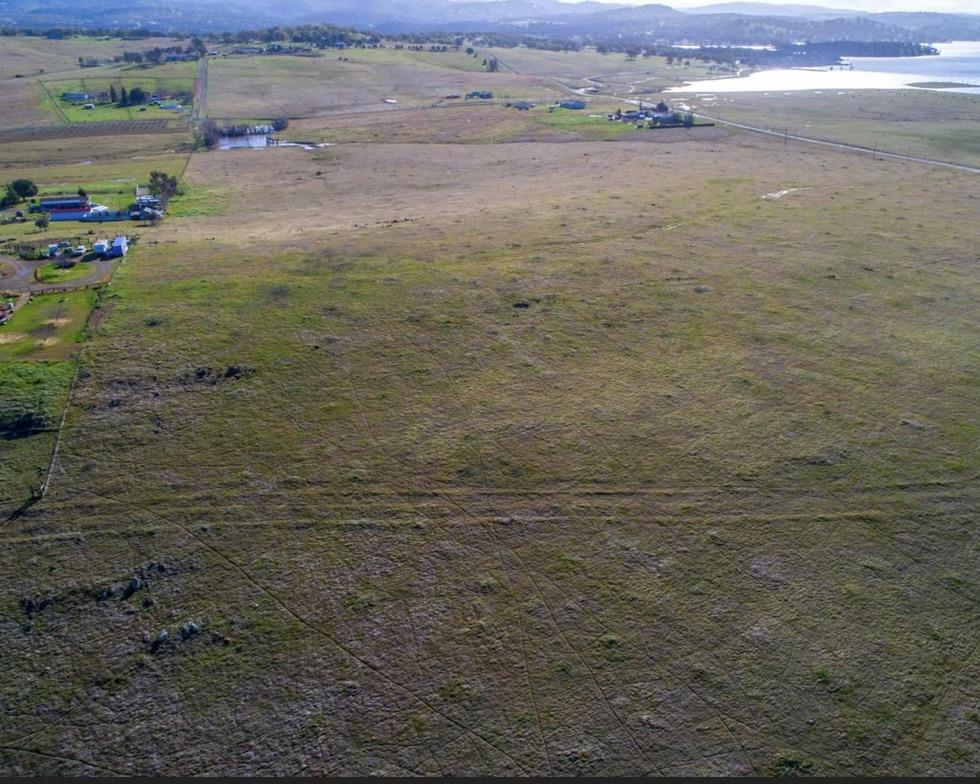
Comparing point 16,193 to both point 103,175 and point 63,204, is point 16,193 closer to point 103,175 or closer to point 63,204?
point 63,204

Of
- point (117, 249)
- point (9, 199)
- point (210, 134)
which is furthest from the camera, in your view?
point (210, 134)

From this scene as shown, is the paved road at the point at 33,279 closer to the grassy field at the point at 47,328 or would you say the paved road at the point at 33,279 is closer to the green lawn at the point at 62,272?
the green lawn at the point at 62,272

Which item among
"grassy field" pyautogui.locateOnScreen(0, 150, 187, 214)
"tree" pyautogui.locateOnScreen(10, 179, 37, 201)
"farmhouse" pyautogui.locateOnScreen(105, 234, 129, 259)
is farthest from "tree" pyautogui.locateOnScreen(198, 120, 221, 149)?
"farmhouse" pyautogui.locateOnScreen(105, 234, 129, 259)

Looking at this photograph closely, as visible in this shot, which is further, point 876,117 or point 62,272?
point 876,117

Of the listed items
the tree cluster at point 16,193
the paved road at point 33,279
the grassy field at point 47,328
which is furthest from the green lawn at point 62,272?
the tree cluster at point 16,193

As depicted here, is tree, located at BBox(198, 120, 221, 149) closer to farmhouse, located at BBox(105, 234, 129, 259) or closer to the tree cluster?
the tree cluster

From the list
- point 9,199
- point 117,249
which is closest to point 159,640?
point 117,249
